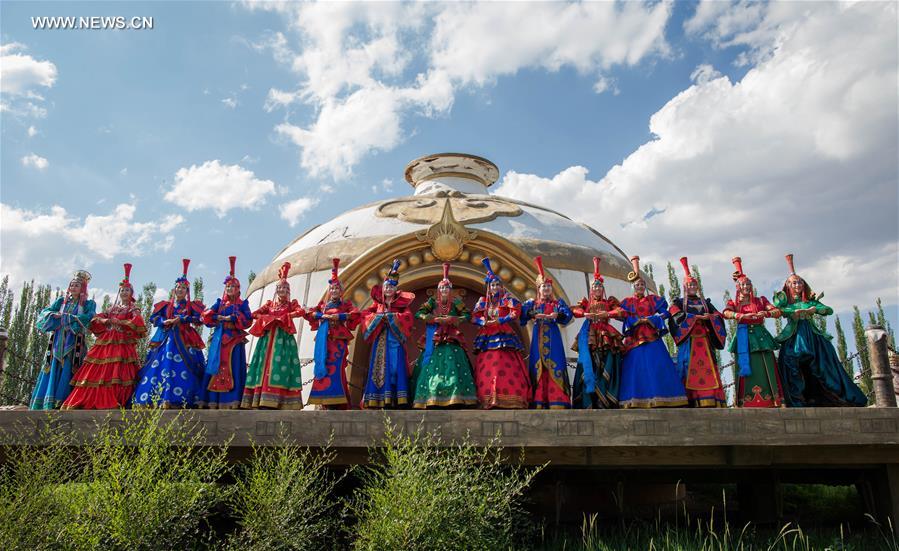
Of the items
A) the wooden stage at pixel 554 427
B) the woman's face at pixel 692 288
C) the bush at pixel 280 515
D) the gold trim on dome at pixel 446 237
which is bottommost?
the bush at pixel 280 515

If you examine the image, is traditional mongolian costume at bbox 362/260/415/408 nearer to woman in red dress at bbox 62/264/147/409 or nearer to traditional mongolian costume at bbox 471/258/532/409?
traditional mongolian costume at bbox 471/258/532/409

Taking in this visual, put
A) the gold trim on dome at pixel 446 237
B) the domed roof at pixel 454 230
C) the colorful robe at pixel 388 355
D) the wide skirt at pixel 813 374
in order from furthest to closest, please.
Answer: the domed roof at pixel 454 230, the gold trim on dome at pixel 446 237, the colorful robe at pixel 388 355, the wide skirt at pixel 813 374

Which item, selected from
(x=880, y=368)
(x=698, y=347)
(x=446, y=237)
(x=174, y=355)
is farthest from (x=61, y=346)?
(x=880, y=368)

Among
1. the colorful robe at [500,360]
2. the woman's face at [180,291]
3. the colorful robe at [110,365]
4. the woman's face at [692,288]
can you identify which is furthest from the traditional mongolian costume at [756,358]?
the colorful robe at [110,365]

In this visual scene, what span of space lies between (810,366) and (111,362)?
6.07 meters

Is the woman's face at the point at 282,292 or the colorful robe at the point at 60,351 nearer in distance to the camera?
the colorful robe at the point at 60,351

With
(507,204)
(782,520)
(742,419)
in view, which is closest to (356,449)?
(742,419)

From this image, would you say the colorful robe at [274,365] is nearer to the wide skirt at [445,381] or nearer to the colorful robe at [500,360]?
the wide skirt at [445,381]

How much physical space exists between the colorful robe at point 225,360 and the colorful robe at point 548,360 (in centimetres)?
254

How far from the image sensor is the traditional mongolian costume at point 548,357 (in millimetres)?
5461

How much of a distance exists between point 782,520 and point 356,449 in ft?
11.6

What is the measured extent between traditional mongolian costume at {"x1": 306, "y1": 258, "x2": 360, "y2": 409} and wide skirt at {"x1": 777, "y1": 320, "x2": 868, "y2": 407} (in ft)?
12.7

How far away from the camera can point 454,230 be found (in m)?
8.09

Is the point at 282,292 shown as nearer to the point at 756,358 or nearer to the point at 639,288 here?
the point at 639,288
